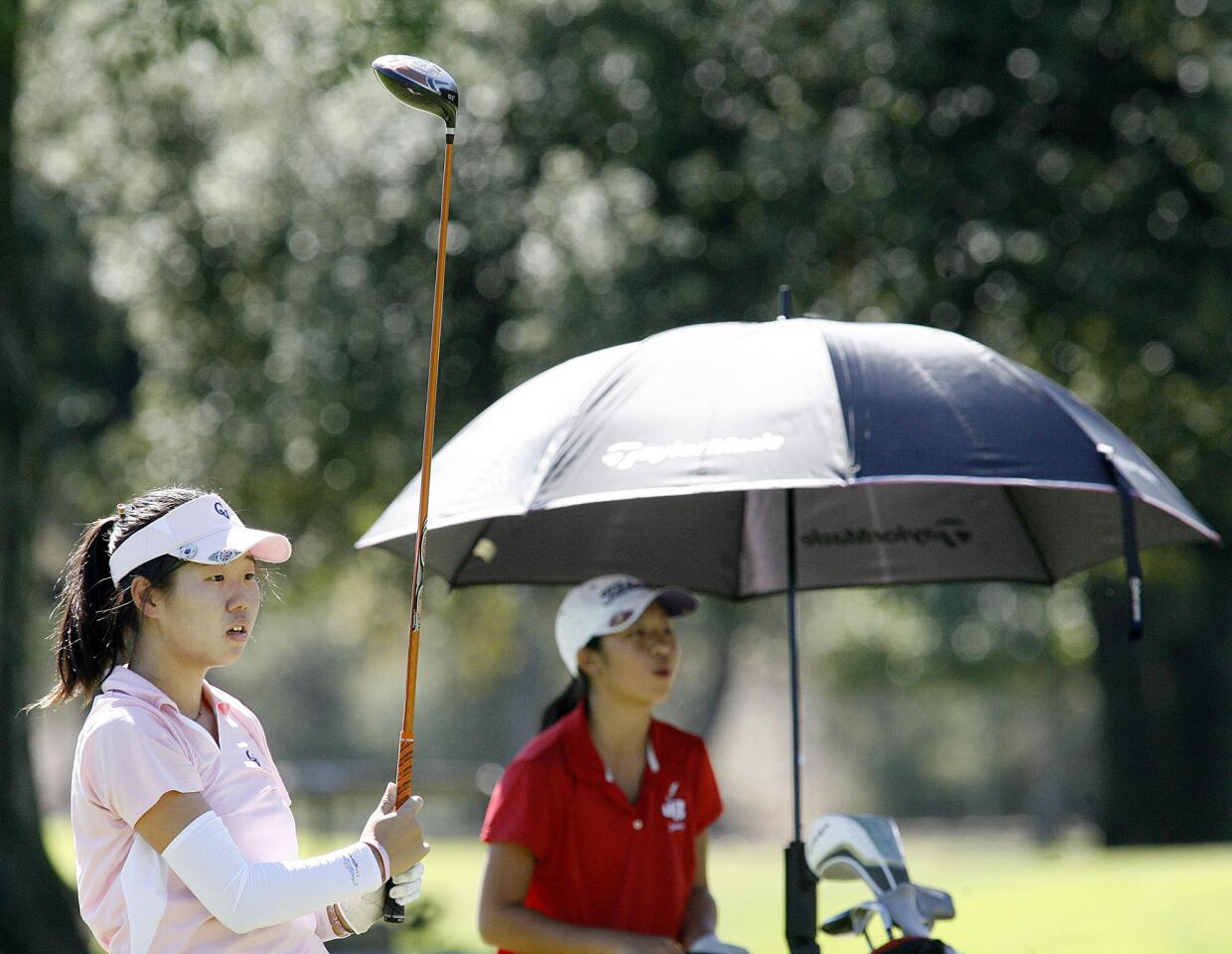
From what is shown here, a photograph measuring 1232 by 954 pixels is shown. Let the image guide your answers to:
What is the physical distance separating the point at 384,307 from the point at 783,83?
3.94m

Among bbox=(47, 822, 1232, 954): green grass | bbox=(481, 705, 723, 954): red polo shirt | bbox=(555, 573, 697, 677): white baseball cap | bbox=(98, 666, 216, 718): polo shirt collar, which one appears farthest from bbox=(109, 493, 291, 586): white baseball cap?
bbox=(47, 822, 1232, 954): green grass

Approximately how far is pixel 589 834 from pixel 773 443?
1.18m

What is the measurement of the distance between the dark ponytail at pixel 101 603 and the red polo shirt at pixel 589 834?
136 centimetres

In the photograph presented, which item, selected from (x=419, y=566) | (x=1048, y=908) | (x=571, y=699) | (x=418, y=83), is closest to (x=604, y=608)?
(x=571, y=699)

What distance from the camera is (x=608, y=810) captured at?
14.3 ft

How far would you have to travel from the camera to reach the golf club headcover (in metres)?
2.84

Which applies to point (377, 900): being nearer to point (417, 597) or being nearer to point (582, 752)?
point (417, 597)

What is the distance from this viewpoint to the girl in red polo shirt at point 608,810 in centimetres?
421

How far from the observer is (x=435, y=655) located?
49875mm

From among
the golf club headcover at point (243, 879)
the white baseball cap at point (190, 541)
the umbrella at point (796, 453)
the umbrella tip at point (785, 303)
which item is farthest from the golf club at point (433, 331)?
the umbrella tip at point (785, 303)

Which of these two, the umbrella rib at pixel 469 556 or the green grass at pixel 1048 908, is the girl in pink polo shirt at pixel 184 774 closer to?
the umbrella rib at pixel 469 556

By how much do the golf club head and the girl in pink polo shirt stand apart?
965 millimetres

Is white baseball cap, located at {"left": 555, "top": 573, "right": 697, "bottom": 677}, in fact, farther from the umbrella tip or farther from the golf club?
the golf club

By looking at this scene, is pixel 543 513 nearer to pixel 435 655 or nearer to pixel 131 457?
pixel 131 457
